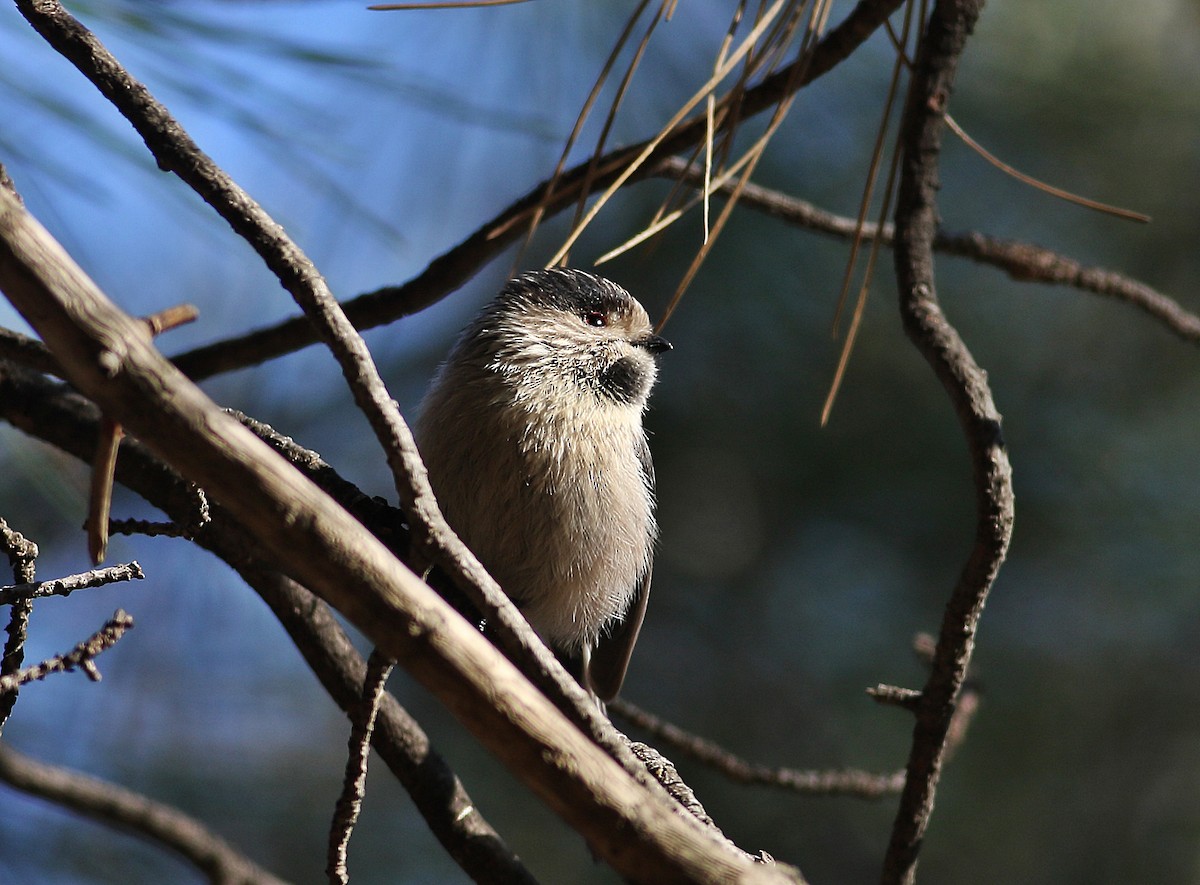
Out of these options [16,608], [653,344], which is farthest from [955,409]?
[16,608]

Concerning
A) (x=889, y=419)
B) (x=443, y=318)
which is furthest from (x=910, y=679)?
(x=443, y=318)

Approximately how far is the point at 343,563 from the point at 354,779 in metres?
Answer: 0.72

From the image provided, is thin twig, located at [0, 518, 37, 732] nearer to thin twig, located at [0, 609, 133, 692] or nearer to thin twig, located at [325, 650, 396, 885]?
thin twig, located at [0, 609, 133, 692]

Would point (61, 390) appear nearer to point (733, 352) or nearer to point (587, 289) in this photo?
point (587, 289)

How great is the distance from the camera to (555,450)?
8.20ft

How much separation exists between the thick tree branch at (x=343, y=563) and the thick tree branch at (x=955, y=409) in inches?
40.9

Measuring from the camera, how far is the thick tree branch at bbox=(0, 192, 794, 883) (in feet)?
2.61

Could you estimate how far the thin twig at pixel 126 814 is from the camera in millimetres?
2094

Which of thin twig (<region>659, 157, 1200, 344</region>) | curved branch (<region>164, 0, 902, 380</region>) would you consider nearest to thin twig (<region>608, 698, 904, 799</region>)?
curved branch (<region>164, 0, 902, 380</region>)

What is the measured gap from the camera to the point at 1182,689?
382 centimetres

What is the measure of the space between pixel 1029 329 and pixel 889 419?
22.5 inches

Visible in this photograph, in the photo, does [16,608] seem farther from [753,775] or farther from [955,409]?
[753,775]

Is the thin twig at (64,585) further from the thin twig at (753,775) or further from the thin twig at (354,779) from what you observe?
the thin twig at (753,775)

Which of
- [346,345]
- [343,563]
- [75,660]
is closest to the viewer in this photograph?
[343,563]
